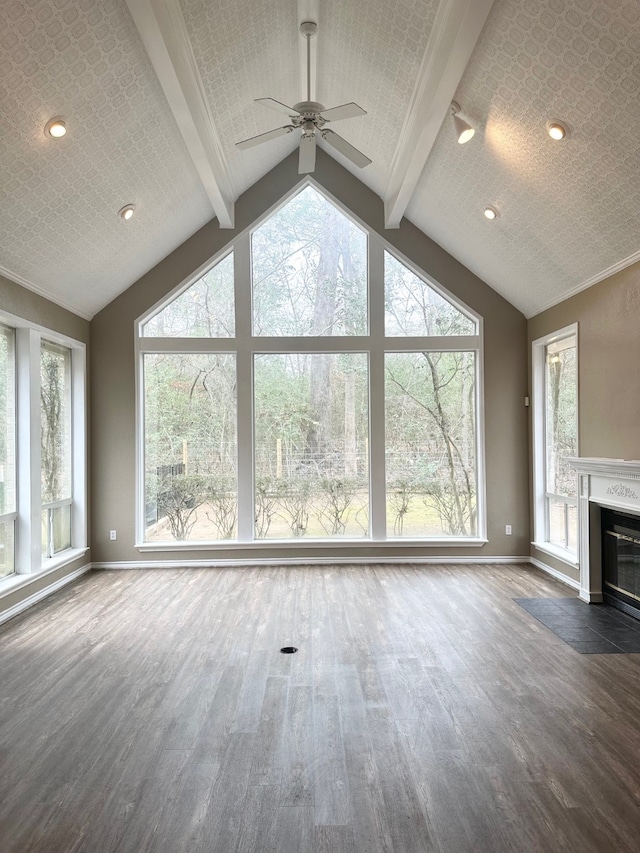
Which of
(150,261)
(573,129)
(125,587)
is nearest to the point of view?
(573,129)

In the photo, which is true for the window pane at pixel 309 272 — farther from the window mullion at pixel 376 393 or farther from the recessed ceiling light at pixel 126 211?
the recessed ceiling light at pixel 126 211

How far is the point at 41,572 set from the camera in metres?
5.02

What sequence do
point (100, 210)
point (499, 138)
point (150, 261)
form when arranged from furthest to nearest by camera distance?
point (150, 261), point (100, 210), point (499, 138)

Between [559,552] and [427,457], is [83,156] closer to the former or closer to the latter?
[427,457]

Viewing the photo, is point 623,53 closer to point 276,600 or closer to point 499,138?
point 499,138

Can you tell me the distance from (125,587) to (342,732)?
336cm

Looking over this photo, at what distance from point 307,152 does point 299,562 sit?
4075mm

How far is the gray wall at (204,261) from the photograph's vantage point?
244 inches

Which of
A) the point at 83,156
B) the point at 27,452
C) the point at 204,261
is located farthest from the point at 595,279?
the point at 27,452

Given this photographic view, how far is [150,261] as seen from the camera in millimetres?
6059

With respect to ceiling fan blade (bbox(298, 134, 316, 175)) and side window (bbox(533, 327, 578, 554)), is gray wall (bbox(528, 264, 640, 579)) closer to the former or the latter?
side window (bbox(533, 327, 578, 554))

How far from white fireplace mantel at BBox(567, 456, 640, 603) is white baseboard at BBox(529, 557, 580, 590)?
32cm

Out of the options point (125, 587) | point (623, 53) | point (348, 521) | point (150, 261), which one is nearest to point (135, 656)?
point (125, 587)

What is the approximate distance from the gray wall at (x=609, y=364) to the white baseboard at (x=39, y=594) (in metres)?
4.83
